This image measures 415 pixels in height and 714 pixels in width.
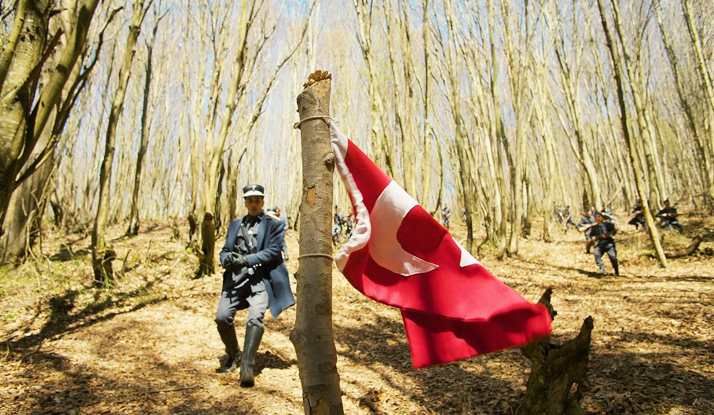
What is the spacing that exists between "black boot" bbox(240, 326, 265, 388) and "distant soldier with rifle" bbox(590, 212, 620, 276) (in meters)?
7.62

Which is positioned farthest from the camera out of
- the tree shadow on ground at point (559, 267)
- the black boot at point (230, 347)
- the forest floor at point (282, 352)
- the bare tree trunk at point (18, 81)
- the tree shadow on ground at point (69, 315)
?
the tree shadow on ground at point (559, 267)

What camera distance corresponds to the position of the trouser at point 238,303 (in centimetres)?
355

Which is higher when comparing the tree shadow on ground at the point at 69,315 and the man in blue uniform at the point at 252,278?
the man in blue uniform at the point at 252,278

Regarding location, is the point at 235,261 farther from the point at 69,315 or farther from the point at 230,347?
the point at 69,315

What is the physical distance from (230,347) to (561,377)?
2.84 m

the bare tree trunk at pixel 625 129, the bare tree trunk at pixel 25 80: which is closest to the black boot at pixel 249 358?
the bare tree trunk at pixel 25 80

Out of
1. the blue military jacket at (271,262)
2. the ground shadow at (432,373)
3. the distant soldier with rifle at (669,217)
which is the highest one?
the distant soldier with rifle at (669,217)

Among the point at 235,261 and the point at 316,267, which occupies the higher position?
the point at 316,267

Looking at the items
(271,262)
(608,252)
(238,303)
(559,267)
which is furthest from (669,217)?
(238,303)

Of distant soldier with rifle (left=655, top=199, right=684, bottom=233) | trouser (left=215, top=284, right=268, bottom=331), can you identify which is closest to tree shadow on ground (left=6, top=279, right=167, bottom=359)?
trouser (left=215, top=284, right=268, bottom=331)

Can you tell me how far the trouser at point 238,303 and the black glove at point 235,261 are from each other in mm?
287

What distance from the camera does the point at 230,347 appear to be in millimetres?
3797

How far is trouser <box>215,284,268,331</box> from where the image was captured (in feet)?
11.6

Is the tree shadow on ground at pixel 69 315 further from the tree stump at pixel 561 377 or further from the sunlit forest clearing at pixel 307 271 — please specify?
the tree stump at pixel 561 377
